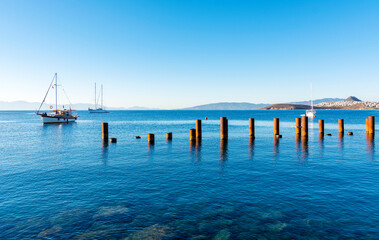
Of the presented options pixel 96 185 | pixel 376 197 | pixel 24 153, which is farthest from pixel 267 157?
pixel 24 153

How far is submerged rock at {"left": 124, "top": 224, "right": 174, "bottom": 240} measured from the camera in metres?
8.73

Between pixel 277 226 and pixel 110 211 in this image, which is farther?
pixel 110 211

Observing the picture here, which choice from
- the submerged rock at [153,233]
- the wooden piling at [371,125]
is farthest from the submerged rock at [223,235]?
the wooden piling at [371,125]

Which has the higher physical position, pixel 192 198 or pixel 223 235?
pixel 192 198

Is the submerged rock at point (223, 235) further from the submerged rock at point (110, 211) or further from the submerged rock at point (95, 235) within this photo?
the submerged rock at point (110, 211)

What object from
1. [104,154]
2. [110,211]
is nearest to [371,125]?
[104,154]

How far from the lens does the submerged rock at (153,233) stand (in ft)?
28.6

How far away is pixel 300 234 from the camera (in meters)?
8.88

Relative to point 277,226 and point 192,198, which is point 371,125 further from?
point 192,198

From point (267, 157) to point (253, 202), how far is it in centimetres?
1195

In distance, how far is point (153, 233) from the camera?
29.6ft

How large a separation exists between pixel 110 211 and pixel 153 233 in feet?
9.99

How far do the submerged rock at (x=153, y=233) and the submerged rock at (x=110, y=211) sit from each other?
2103 mm

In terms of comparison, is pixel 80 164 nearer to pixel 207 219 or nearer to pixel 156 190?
pixel 156 190
